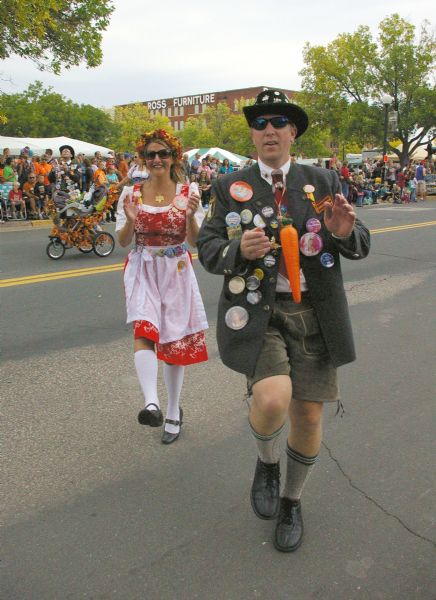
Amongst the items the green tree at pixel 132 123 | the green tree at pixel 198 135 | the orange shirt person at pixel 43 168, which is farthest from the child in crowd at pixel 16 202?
the green tree at pixel 198 135

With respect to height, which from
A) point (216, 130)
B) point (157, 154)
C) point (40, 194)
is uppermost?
point (216, 130)

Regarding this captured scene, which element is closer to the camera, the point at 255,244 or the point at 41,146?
the point at 255,244

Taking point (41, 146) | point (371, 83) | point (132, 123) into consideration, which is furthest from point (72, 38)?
point (132, 123)

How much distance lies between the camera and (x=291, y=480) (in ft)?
8.87

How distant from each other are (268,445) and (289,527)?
379 mm

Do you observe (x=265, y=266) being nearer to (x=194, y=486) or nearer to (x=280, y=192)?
(x=280, y=192)

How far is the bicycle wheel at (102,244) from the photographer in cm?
1098

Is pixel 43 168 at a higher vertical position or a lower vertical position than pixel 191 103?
lower

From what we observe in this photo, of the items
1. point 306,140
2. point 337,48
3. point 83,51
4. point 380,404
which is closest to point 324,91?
point 337,48

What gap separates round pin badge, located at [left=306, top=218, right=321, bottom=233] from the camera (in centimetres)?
252

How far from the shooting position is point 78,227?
11.0 meters

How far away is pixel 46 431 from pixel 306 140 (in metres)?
55.6

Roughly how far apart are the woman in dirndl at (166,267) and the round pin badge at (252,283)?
1245 mm

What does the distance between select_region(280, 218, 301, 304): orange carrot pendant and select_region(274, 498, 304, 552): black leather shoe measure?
98cm
